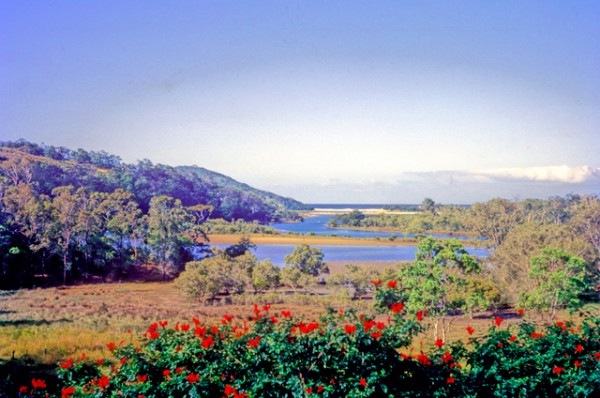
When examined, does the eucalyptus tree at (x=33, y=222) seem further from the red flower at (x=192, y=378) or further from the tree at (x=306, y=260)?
the red flower at (x=192, y=378)

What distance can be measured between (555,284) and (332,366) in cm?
1419

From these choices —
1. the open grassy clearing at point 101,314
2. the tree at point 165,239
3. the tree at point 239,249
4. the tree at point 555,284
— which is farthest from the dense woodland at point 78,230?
the tree at point 555,284

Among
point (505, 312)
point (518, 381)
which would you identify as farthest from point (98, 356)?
point (505, 312)

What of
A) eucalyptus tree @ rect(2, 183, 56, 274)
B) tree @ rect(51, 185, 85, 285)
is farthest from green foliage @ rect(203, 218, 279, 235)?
eucalyptus tree @ rect(2, 183, 56, 274)

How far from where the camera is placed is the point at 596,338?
16.4ft

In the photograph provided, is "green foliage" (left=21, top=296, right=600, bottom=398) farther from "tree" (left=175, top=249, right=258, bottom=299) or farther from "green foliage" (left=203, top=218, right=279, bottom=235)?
"green foliage" (left=203, top=218, right=279, bottom=235)

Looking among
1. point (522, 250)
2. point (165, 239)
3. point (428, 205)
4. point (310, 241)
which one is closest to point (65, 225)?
point (165, 239)

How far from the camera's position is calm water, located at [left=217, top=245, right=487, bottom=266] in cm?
4119

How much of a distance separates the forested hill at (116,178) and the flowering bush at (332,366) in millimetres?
43410

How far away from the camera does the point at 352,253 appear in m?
45.8

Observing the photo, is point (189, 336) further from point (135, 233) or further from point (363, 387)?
point (135, 233)

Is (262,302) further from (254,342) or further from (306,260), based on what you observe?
(254,342)

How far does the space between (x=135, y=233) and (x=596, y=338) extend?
36.1 meters

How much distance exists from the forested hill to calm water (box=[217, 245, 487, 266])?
18087 mm
